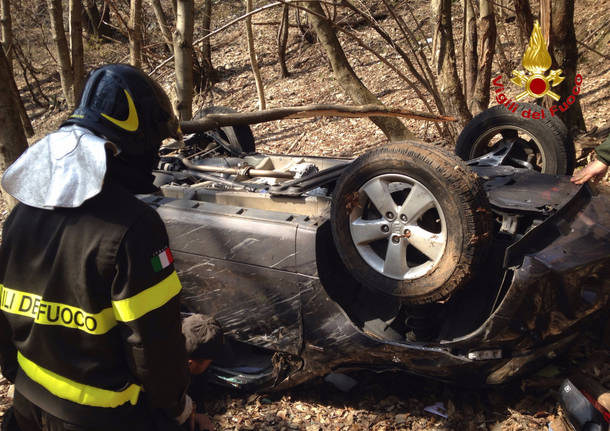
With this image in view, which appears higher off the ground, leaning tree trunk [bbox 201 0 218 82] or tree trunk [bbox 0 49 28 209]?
leaning tree trunk [bbox 201 0 218 82]

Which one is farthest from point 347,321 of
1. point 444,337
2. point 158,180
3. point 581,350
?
point 158,180

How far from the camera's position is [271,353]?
3.81 m

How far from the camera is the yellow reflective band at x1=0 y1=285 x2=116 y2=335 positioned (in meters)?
1.91

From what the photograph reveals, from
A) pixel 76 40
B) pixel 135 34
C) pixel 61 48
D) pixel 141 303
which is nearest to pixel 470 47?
pixel 135 34

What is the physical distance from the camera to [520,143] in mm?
4277

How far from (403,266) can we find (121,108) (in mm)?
1758

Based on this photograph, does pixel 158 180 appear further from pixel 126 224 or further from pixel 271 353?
pixel 126 224

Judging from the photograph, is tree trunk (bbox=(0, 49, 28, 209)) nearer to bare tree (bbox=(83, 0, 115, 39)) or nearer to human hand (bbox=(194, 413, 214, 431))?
human hand (bbox=(194, 413, 214, 431))

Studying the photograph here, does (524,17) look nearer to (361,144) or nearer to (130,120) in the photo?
(361,144)

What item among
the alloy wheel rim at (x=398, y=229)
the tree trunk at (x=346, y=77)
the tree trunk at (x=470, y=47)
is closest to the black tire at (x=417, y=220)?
the alloy wheel rim at (x=398, y=229)

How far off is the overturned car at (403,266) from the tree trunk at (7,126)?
176 cm

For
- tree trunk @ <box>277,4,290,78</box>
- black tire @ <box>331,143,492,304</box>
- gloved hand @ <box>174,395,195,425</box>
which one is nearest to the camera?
gloved hand @ <box>174,395,195,425</box>

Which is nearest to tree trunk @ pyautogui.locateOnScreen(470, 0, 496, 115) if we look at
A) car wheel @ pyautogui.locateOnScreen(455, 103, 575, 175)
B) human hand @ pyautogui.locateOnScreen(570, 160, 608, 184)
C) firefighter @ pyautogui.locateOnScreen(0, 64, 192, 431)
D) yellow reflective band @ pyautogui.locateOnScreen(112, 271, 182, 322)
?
car wheel @ pyautogui.locateOnScreen(455, 103, 575, 175)

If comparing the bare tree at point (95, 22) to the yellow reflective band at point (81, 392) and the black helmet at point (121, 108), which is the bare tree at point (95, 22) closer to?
the black helmet at point (121, 108)
